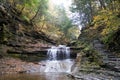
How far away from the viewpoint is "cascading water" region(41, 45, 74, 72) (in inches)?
856

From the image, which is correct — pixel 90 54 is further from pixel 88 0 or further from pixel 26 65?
pixel 88 0

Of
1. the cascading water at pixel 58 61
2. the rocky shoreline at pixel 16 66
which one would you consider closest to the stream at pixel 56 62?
the cascading water at pixel 58 61

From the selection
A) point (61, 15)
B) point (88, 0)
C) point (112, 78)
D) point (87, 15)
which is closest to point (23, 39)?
point (88, 0)

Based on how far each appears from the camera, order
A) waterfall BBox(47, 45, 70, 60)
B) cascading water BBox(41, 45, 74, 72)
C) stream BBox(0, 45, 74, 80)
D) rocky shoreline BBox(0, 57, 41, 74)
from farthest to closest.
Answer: waterfall BBox(47, 45, 70, 60), cascading water BBox(41, 45, 74, 72), stream BBox(0, 45, 74, 80), rocky shoreline BBox(0, 57, 41, 74)

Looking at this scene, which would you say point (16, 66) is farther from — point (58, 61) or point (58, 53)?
point (58, 53)

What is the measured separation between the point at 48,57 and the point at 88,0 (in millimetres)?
12477

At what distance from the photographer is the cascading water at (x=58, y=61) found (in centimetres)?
2173

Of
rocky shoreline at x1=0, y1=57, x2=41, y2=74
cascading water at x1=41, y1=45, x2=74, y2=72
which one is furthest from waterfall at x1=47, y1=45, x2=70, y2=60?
rocky shoreline at x1=0, y1=57, x2=41, y2=74

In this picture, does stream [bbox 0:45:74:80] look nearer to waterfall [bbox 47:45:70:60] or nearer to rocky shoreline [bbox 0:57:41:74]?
waterfall [bbox 47:45:70:60]

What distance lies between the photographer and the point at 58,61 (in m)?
24.8

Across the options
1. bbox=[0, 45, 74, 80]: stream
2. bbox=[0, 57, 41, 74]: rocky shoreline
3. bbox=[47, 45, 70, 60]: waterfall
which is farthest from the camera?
bbox=[47, 45, 70, 60]: waterfall

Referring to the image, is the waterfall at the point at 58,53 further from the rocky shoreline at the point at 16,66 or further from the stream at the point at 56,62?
the rocky shoreline at the point at 16,66

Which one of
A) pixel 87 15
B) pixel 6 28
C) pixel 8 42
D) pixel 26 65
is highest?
pixel 87 15

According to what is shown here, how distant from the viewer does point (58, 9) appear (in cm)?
5472
